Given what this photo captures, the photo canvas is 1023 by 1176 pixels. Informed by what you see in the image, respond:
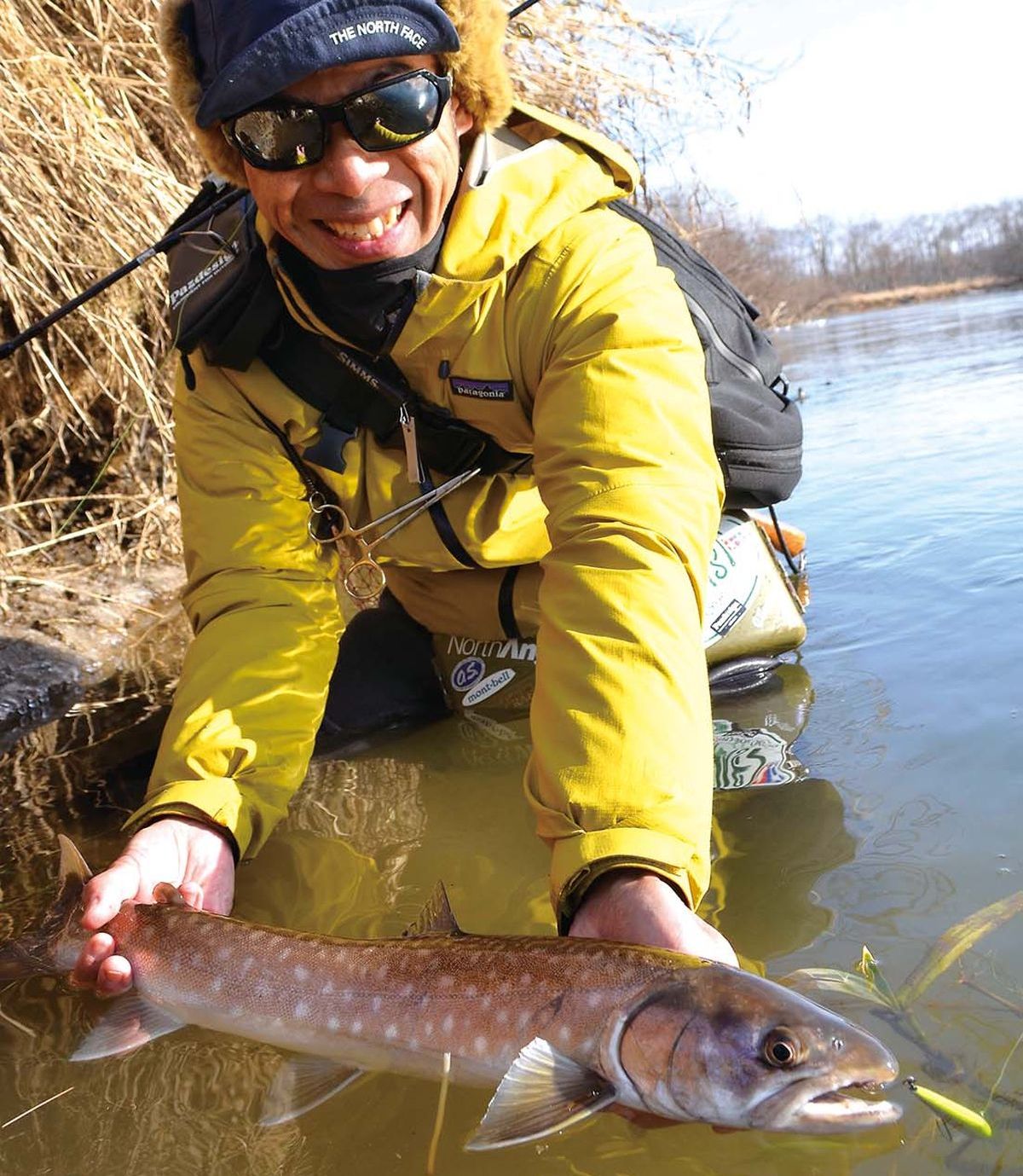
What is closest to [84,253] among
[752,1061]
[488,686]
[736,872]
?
[488,686]

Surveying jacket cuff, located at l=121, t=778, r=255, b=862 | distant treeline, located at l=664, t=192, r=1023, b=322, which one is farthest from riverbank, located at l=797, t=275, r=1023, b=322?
jacket cuff, located at l=121, t=778, r=255, b=862

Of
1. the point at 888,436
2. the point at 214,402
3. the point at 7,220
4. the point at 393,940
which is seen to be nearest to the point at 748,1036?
the point at 393,940

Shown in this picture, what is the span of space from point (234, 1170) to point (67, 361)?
5145 mm

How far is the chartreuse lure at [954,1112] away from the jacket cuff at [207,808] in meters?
1.67

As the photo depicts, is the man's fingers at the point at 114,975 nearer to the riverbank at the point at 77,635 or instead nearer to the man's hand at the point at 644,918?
the man's hand at the point at 644,918

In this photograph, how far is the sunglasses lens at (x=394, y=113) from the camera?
2.70 m

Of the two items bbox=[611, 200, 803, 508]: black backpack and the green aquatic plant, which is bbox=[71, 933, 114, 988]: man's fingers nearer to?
the green aquatic plant

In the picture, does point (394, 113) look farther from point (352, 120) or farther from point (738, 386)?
point (738, 386)

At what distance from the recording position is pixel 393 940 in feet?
7.11

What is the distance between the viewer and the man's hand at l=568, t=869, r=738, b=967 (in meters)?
1.92

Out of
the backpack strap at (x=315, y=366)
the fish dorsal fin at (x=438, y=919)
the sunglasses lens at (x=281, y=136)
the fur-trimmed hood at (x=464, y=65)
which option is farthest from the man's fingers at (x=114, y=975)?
the fur-trimmed hood at (x=464, y=65)

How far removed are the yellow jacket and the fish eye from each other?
45cm

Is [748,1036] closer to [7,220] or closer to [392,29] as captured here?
[392,29]

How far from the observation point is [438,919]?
7.24 ft
